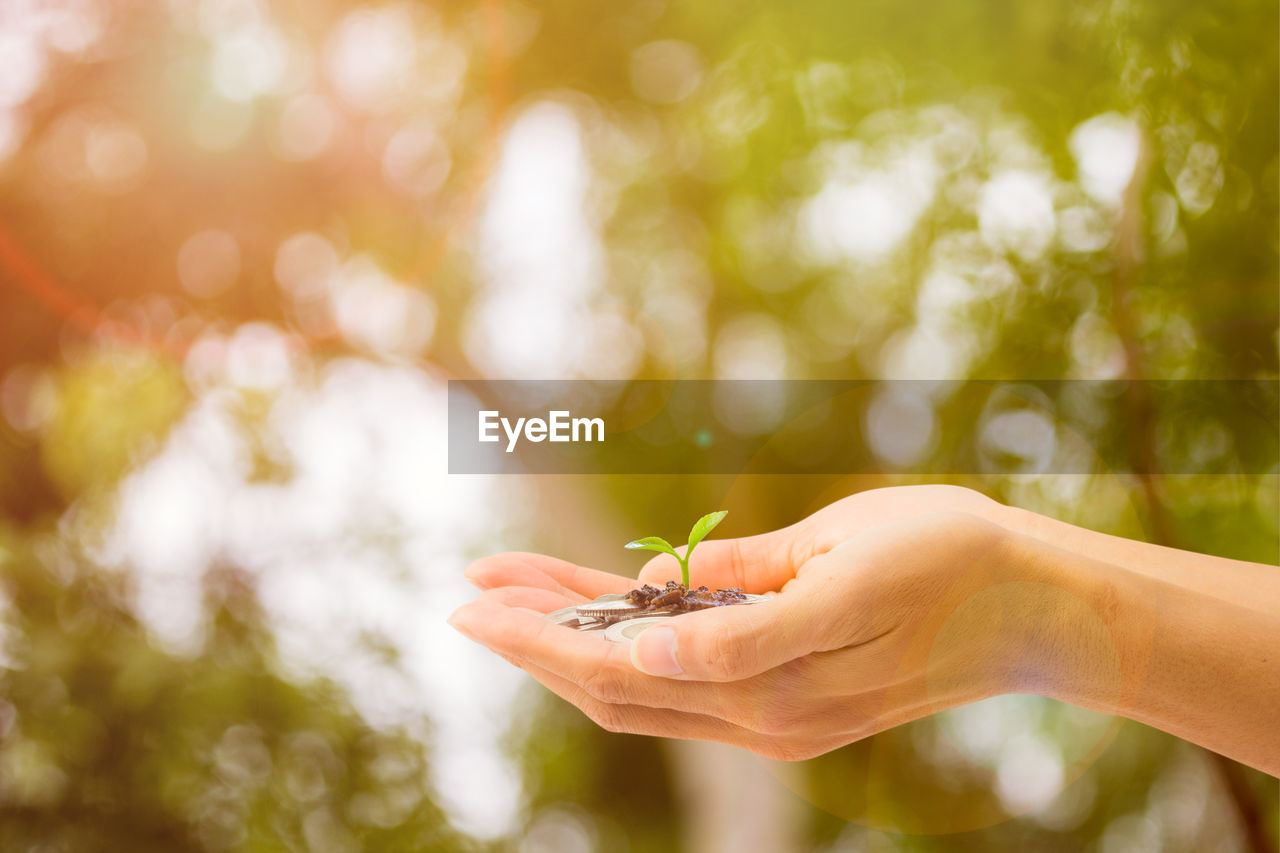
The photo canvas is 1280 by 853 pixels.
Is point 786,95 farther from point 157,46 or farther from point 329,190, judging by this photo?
point 157,46

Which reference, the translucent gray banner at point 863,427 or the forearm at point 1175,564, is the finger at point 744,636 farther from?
the translucent gray banner at point 863,427

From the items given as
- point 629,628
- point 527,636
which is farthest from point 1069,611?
point 527,636

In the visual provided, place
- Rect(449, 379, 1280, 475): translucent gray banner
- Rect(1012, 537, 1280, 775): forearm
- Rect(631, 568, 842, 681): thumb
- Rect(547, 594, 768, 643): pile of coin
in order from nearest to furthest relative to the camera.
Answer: Rect(631, 568, 842, 681): thumb
Rect(1012, 537, 1280, 775): forearm
Rect(547, 594, 768, 643): pile of coin
Rect(449, 379, 1280, 475): translucent gray banner

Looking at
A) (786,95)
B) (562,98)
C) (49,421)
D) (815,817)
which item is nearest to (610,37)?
(562,98)

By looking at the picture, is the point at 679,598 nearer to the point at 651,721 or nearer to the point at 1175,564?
the point at 651,721

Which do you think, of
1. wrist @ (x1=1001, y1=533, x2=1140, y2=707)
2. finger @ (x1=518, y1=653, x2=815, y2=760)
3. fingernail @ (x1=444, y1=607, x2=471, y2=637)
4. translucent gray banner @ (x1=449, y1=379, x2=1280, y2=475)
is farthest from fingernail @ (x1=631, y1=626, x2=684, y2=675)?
translucent gray banner @ (x1=449, y1=379, x2=1280, y2=475)

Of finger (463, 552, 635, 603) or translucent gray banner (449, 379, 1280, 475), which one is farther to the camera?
translucent gray banner (449, 379, 1280, 475)

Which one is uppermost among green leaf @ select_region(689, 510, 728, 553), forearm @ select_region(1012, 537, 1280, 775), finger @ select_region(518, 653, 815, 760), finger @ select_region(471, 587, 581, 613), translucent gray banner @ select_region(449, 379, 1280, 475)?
translucent gray banner @ select_region(449, 379, 1280, 475)

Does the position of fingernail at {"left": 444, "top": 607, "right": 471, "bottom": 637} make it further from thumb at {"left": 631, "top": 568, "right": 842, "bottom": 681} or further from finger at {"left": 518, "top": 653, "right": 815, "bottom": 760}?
thumb at {"left": 631, "top": 568, "right": 842, "bottom": 681}
